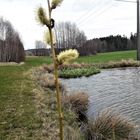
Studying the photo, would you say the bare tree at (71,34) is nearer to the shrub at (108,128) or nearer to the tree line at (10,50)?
the tree line at (10,50)

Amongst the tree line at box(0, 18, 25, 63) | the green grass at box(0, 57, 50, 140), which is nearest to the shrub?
the green grass at box(0, 57, 50, 140)

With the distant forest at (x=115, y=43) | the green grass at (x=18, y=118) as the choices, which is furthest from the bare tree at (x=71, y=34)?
the green grass at (x=18, y=118)

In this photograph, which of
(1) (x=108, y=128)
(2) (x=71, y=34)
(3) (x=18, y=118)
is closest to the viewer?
(1) (x=108, y=128)

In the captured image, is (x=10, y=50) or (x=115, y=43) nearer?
(x=10, y=50)

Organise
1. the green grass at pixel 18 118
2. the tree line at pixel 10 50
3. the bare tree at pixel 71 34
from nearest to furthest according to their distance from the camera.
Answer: the green grass at pixel 18 118 < the tree line at pixel 10 50 < the bare tree at pixel 71 34

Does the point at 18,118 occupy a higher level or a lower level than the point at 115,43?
lower

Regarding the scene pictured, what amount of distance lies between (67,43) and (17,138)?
6712 cm

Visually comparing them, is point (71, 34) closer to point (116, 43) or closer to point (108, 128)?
point (116, 43)

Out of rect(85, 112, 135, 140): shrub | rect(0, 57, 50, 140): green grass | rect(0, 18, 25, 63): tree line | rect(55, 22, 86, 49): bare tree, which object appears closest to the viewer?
rect(0, 57, 50, 140): green grass

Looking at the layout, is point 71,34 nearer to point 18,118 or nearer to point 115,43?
point 115,43

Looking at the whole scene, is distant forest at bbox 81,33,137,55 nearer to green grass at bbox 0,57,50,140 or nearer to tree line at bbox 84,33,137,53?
tree line at bbox 84,33,137,53

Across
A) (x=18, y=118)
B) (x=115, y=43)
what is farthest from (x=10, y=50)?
(x=115, y=43)

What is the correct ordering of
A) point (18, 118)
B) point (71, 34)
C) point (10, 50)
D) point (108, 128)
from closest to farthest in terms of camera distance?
point (108, 128) < point (18, 118) < point (10, 50) < point (71, 34)

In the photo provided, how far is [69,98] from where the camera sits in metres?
9.92
